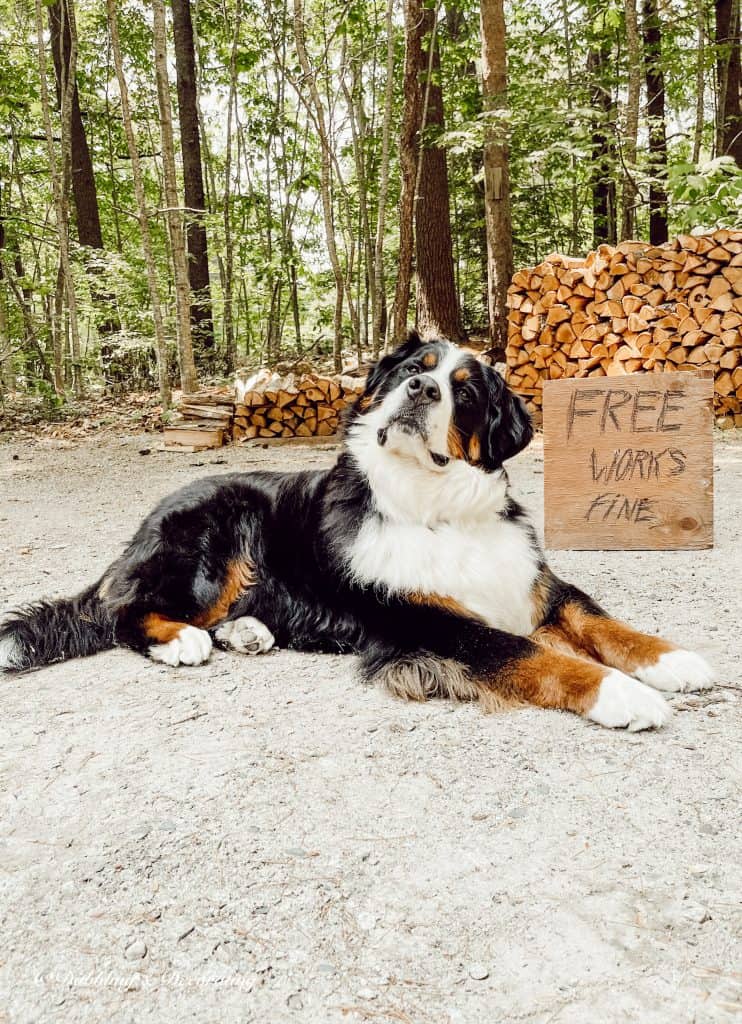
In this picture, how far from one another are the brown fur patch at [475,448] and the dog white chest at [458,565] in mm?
245

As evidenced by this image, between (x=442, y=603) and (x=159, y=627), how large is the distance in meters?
1.18

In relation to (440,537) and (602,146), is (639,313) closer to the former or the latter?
(602,146)

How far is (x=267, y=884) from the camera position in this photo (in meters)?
1.62

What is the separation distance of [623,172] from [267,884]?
8.48 m

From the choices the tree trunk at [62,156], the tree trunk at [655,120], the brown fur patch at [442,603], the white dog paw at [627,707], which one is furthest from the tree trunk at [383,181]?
the white dog paw at [627,707]

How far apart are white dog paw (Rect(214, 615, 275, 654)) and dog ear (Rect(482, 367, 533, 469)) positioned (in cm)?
112

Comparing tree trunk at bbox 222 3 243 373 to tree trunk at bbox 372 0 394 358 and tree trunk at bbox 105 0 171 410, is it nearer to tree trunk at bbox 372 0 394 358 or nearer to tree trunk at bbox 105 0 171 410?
tree trunk at bbox 105 0 171 410

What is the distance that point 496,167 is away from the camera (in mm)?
8609

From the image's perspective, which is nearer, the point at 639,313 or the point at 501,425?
the point at 501,425

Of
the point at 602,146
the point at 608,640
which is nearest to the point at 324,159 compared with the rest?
the point at 602,146

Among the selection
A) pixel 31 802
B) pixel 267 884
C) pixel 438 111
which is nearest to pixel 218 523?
pixel 31 802

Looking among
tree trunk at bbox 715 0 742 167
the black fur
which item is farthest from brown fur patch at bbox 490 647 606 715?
tree trunk at bbox 715 0 742 167

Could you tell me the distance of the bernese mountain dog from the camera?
247 cm

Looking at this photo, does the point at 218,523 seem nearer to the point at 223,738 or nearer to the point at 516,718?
the point at 223,738
